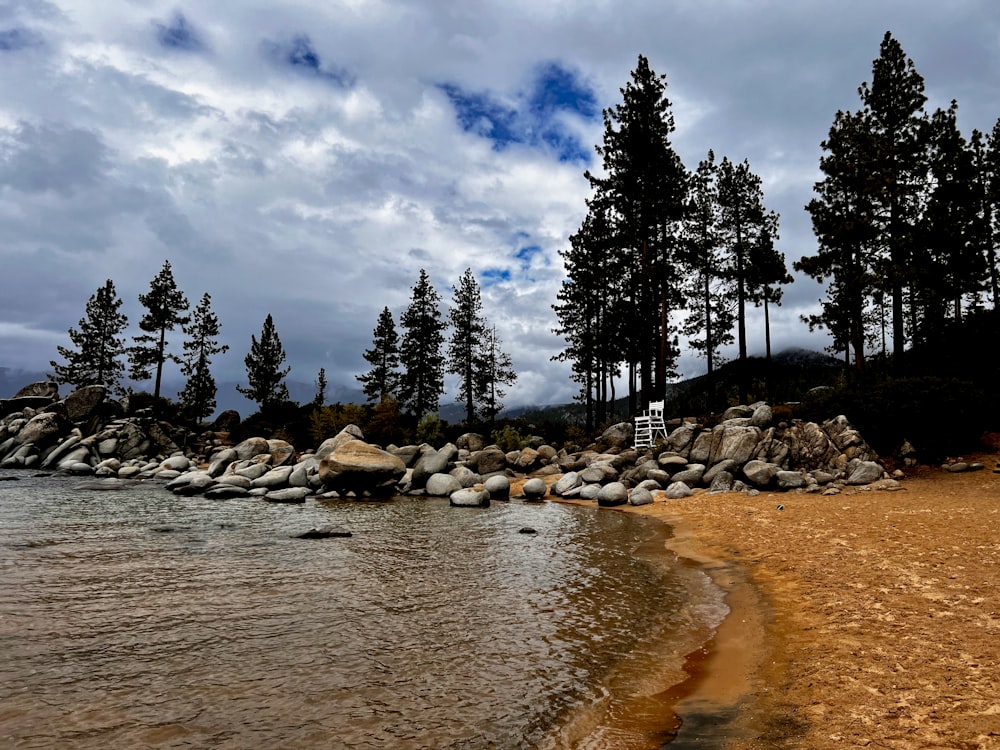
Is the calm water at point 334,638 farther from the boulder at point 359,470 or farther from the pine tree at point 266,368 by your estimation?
the pine tree at point 266,368

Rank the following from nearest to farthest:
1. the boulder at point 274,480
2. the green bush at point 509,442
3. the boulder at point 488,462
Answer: the boulder at point 274,480 < the boulder at point 488,462 < the green bush at point 509,442

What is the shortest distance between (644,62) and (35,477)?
35.2m

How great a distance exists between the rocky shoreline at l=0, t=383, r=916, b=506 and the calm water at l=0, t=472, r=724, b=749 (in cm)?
716

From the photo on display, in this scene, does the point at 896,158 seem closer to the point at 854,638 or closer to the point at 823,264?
the point at 823,264

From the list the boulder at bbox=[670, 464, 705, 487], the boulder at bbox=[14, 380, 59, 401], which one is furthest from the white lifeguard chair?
the boulder at bbox=[14, 380, 59, 401]

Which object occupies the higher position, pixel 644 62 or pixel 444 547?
pixel 644 62

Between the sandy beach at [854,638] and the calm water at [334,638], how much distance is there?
1.66ft

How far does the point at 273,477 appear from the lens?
20.6m

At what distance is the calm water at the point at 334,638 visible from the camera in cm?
352

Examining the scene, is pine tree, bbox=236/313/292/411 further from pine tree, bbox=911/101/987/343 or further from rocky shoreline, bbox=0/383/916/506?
pine tree, bbox=911/101/987/343

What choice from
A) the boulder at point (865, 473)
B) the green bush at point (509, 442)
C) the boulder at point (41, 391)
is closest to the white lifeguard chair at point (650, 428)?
the boulder at point (865, 473)

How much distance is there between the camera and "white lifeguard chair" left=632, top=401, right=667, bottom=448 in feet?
72.8

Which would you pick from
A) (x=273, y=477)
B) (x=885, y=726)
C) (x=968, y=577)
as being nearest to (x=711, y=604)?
(x=968, y=577)

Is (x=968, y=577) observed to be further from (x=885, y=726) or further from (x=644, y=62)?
(x=644, y=62)
